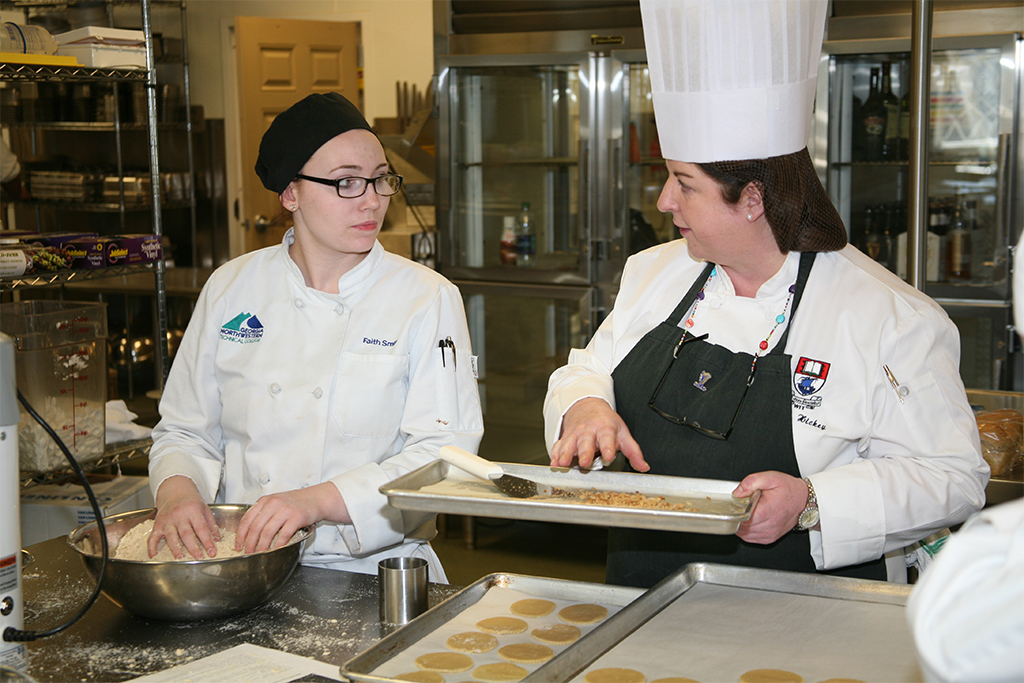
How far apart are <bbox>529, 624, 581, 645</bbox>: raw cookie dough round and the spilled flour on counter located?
48cm

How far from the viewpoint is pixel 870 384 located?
1.52m

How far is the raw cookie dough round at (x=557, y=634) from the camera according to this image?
1307 mm

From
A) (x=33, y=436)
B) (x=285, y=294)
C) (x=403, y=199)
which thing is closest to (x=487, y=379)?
(x=403, y=199)

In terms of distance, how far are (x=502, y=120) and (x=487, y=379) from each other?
1.27m

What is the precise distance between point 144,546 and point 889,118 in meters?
3.45

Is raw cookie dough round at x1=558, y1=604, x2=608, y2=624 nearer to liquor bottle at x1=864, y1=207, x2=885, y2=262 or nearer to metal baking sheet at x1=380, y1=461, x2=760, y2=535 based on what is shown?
Answer: metal baking sheet at x1=380, y1=461, x2=760, y2=535

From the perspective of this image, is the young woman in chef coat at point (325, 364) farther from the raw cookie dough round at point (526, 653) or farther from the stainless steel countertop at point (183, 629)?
the raw cookie dough round at point (526, 653)

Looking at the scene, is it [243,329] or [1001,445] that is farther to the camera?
[1001,445]

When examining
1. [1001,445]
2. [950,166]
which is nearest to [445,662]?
[1001,445]

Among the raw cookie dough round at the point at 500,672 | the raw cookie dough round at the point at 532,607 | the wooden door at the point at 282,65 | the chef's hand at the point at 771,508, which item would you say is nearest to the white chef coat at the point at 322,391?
the raw cookie dough round at the point at 532,607

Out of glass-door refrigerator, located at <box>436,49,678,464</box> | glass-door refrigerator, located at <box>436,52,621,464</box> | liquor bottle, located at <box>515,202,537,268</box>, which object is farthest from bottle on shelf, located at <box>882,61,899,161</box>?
liquor bottle, located at <box>515,202,537,268</box>

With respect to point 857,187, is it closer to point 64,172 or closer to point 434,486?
point 434,486

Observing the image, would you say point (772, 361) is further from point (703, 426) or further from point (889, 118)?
point (889, 118)

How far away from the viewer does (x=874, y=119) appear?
3.93 metres
